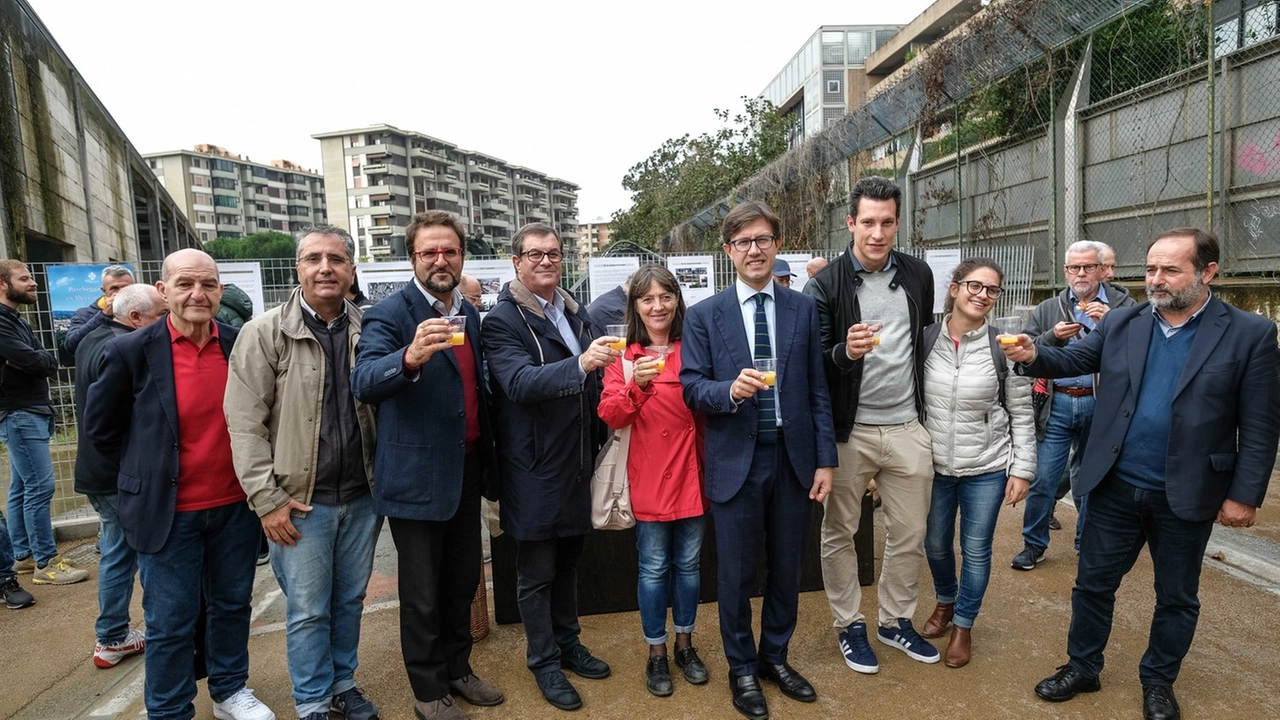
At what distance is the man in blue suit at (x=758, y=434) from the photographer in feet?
9.62

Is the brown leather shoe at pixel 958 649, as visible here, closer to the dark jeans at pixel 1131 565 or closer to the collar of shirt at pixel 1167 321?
the dark jeans at pixel 1131 565

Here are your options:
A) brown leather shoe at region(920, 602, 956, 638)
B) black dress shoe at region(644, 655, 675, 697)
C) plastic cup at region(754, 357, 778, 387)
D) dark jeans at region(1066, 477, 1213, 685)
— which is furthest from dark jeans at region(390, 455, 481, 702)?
dark jeans at region(1066, 477, 1213, 685)

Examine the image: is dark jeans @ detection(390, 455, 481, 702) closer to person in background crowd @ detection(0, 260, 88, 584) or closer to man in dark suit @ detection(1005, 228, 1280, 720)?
man in dark suit @ detection(1005, 228, 1280, 720)

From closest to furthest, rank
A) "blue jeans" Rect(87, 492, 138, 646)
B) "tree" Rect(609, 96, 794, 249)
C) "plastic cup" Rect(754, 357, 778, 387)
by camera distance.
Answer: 1. "plastic cup" Rect(754, 357, 778, 387)
2. "blue jeans" Rect(87, 492, 138, 646)
3. "tree" Rect(609, 96, 794, 249)

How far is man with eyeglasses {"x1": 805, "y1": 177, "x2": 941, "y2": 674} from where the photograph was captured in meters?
3.22

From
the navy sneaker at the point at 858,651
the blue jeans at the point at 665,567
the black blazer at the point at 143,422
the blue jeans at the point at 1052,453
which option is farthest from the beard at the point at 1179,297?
the black blazer at the point at 143,422

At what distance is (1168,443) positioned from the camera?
275 cm

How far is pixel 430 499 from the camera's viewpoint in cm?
280

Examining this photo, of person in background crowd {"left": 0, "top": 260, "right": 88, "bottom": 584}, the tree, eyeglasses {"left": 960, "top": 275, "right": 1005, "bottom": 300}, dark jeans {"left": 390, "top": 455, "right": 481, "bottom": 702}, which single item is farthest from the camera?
the tree

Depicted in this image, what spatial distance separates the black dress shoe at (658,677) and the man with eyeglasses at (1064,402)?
8.41 ft

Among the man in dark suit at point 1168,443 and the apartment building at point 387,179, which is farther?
the apartment building at point 387,179

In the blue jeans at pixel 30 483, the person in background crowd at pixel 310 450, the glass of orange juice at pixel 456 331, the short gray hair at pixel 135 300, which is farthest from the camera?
the blue jeans at pixel 30 483

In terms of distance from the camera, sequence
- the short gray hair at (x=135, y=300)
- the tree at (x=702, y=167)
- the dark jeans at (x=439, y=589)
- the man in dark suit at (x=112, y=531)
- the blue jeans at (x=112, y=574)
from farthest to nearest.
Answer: the tree at (x=702, y=167) < the short gray hair at (x=135, y=300) < the blue jeans at (x=112, y=574) < the man in dark suit at (x=112, y=531) < the dark jeans at (x=439, y=589)

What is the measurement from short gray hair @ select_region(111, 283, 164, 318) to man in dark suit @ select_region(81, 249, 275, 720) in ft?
3.45
